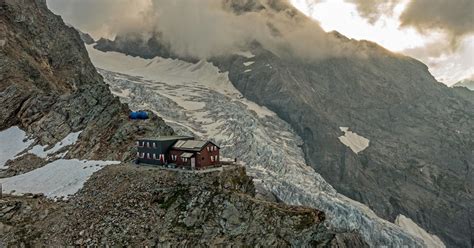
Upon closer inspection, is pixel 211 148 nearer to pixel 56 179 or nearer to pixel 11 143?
pixel 56 179

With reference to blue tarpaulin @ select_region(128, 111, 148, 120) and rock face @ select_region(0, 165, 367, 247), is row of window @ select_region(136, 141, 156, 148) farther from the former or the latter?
blue tarpaulin @ select_region(128, 111, 148, 120)

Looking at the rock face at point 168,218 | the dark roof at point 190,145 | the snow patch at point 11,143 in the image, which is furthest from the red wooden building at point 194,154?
the snow patch at point 11,143

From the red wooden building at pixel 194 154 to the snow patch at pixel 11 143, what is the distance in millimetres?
26960

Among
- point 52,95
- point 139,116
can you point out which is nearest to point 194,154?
point 139,116

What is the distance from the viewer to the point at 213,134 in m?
194

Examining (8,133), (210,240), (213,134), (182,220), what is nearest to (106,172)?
(182,220)

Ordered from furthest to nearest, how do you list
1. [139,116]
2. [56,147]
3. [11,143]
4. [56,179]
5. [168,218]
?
[11,143], [139,116], [56,147], [56,179], [168,218]

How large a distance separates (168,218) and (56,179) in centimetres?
1915

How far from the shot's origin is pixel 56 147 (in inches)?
2518

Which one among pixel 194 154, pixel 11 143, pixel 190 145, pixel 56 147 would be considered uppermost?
pixel 190 145

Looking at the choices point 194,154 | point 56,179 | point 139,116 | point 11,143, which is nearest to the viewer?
point 194,154

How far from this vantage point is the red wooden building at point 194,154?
4994cm

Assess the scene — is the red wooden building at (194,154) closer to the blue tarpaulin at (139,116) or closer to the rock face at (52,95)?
the rock face at (52,95)

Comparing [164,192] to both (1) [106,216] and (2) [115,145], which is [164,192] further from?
(2) [115,145]
